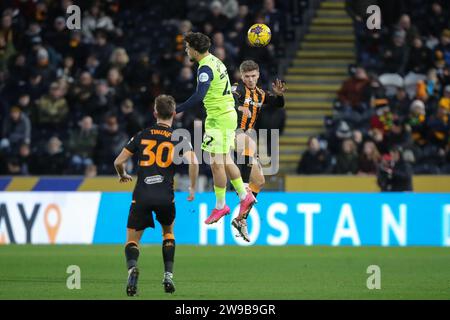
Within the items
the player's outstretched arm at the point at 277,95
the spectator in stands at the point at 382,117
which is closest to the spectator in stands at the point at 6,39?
the spectator in stands at the point at 382,117

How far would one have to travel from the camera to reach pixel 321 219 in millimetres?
20047

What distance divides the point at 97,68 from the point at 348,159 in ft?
19.4

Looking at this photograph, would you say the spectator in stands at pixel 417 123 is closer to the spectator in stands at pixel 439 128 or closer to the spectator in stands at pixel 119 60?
the spectator in stands at pixel 439 128

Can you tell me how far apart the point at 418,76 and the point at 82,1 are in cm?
762

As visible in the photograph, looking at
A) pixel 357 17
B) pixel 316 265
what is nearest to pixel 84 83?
pixel 357 17

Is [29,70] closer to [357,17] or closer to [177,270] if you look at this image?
[357,17]

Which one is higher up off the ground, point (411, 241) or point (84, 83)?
point (84, 83)

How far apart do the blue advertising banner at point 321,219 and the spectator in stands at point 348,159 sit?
1.53 meters

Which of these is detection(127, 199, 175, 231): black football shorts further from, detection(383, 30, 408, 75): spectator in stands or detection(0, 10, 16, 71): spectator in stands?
detection(0, 10, 16, 71): spectator in stands

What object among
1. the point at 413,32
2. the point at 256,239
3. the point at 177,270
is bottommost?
the point at 256,239

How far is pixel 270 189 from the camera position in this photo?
70.9 ft

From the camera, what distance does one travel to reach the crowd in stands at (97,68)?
872 inches

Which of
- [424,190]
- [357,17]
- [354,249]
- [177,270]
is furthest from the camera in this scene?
[357,17]

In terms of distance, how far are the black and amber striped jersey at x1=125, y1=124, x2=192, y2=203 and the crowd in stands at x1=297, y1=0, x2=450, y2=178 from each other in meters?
9.66
